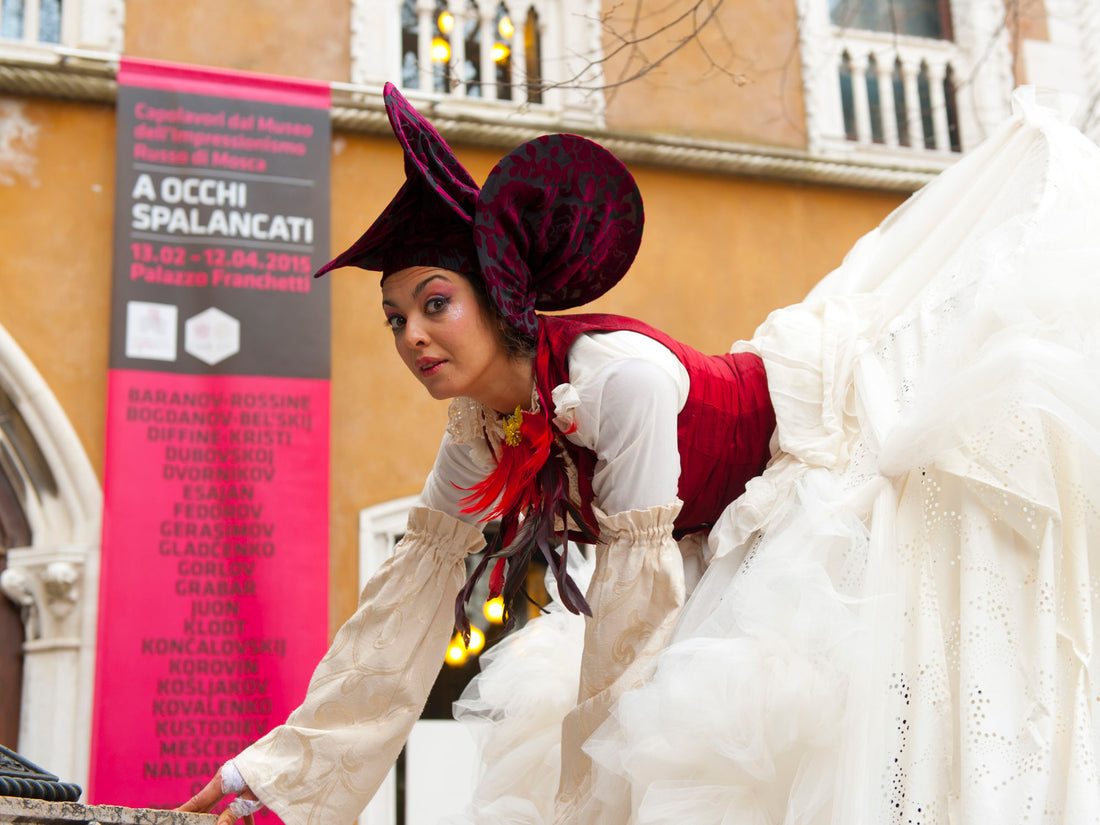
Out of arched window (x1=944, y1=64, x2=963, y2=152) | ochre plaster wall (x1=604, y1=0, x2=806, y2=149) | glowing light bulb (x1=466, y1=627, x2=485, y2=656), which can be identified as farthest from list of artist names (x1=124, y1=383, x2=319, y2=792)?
arched window (x1=944, y1=64, x2=963, y2=152)

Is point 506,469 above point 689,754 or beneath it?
above

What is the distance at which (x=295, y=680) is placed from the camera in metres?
4.13

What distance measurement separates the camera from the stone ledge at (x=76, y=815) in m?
1.24

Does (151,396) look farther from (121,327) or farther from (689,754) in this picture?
(689,754)

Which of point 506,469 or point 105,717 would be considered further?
point 105,717

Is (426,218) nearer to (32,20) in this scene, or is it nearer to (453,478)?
(453,478)

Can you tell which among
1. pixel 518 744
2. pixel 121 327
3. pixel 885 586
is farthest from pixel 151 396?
pixel 885 586

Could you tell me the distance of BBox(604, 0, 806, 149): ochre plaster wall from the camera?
5266 millimetres

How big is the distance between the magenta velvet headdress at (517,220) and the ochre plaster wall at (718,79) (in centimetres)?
370

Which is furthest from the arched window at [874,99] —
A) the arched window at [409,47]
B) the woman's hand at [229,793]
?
the woman's hand at [229,793]

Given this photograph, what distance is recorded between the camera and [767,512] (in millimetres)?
1604

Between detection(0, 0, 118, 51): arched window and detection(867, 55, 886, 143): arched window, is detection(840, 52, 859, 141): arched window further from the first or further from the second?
detection(0, 0, 118, 51): arched window

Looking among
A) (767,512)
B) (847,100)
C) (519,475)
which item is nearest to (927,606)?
(767,512)

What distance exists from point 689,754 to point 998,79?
5331 millimetres
